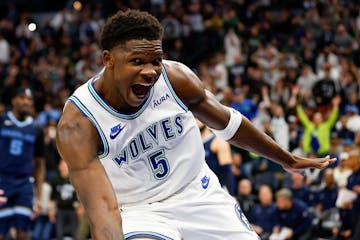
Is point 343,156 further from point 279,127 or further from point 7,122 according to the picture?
point 7,122

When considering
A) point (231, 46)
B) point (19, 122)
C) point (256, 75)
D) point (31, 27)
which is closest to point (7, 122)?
point (19, 122)

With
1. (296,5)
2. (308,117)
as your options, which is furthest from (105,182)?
(296,5)

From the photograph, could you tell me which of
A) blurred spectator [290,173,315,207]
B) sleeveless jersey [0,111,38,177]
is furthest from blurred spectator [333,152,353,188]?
sleeveless jersey [0,111,38,177]

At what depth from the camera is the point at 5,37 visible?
18328 mm

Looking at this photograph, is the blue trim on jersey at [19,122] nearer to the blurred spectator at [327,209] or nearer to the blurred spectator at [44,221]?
the blurred spectator at [44,221]

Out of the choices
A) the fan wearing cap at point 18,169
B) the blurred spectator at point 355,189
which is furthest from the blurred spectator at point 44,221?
the blurred spectator at point 355,189

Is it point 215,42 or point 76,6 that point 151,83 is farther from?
point 76,6

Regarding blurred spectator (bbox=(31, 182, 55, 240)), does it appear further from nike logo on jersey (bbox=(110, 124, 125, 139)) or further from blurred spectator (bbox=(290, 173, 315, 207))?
nike logo on jersey (bbox=(110, 124, 125, 139))

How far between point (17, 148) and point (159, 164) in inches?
201

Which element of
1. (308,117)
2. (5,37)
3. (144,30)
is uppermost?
(5,37)

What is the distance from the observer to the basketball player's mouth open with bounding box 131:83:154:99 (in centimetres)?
385

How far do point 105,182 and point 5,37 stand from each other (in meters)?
15.3

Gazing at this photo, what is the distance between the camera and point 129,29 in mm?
3844

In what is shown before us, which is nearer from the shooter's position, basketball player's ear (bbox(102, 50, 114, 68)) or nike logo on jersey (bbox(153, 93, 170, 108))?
basketball player's ear (bbox(102, 50, 114, 68))
